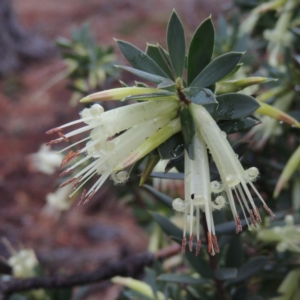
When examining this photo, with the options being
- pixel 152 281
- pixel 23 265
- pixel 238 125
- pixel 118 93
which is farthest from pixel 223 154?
pixel 23 265

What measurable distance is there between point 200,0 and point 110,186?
116 inches

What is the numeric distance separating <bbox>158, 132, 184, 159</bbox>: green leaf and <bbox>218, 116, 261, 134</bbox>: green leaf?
0.07m

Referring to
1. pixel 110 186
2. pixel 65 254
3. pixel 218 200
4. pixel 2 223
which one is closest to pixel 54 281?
pixel 110 186

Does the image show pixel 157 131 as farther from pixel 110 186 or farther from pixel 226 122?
pixel 110 186

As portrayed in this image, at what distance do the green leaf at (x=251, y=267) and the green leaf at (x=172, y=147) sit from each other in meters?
0.30

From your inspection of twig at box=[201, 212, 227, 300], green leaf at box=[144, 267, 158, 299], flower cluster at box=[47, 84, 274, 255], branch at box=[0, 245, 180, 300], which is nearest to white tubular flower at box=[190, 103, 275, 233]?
flower cluster at box=[47, 84, 274, 255]

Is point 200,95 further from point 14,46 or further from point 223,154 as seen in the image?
point 14,46

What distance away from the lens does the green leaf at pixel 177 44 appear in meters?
0.61

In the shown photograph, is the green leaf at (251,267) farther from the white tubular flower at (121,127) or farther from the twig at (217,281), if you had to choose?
the white tubular flower at (121,127)

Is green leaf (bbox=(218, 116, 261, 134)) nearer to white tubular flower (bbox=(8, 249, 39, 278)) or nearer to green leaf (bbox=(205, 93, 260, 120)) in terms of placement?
green leaf (bbox=(205, 93, 260, 120))

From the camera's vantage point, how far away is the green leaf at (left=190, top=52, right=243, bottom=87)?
57 centimetres

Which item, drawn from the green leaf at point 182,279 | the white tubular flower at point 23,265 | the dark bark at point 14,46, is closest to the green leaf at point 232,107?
the green leaf at point 182,279

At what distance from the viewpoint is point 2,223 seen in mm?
2996

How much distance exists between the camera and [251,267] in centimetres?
77
